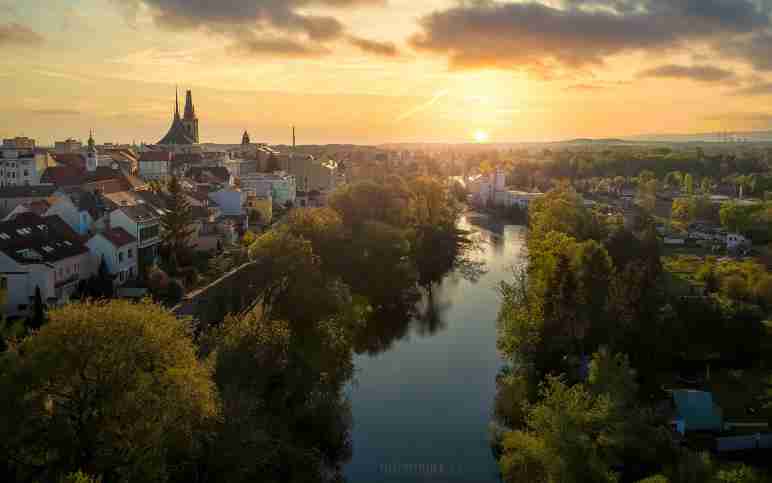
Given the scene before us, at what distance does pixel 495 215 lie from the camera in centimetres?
4981

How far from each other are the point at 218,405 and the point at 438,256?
70.2ft

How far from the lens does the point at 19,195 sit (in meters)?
24.6

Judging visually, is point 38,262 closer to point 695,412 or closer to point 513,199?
point 695,412

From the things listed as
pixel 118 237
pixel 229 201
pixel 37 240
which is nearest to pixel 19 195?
pixel 229 201

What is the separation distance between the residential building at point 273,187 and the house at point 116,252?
1755cm

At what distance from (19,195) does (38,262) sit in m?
11.4

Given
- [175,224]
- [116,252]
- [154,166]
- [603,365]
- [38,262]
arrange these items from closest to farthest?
[603,365], [38,262], [116,252], [175,224], [154,166]

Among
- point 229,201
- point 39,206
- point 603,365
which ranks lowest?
point 603,365

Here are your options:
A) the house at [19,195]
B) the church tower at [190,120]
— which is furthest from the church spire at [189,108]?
the house at [19,195]

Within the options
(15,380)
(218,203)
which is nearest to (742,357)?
(15,380)

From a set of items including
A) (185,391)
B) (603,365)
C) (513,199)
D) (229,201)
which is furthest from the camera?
(513,199)

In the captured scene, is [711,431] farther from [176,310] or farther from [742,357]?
[176,310]

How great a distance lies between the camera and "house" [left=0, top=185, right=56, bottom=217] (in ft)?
79.2

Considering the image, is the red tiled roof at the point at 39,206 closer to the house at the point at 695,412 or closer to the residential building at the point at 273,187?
the residential building at the point at 273,187
